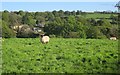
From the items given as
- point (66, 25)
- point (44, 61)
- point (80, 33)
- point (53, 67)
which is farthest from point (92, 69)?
point (66, 25)

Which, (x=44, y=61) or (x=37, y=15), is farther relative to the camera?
(x=37, y=15)

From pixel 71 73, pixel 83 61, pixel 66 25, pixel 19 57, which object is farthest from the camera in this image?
pixel 66 25

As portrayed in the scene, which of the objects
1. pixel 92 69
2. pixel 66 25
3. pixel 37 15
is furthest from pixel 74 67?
pixel 37 15

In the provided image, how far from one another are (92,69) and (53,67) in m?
1.37

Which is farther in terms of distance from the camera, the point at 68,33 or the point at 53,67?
the point at 68,33

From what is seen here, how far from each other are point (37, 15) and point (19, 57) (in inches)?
2849

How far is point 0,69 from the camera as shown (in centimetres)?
1043

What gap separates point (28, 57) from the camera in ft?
42.2

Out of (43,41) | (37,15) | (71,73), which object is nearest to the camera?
(71,73)

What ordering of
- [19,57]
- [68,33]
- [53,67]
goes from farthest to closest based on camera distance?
[68,33]
[19,57]
[53,67]

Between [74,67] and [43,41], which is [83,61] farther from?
[43,41]

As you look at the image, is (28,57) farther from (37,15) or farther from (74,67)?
(37,15)

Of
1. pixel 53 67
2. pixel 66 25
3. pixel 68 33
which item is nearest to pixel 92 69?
pixel 53 67

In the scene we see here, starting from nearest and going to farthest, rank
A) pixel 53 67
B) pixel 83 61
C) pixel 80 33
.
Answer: pixel 53 67, pixel 83 61, pixel 80 33
